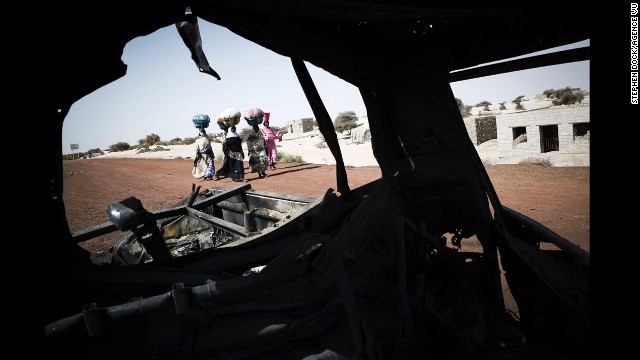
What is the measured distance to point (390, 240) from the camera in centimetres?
196

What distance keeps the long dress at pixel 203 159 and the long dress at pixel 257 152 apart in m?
1.85

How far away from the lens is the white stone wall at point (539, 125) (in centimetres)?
1022

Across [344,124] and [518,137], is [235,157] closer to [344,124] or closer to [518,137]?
[518,137]

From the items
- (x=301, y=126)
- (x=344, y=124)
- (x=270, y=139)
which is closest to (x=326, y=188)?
(x=270, y=139)

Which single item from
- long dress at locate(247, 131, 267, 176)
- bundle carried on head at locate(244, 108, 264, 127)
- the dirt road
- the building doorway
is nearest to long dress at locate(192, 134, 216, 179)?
the dirt road

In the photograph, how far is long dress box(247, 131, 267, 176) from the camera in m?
13.8

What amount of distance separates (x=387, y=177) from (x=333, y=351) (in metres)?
1.10

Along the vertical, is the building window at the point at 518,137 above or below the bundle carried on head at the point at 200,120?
below

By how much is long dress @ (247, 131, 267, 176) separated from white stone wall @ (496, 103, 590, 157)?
365 inches

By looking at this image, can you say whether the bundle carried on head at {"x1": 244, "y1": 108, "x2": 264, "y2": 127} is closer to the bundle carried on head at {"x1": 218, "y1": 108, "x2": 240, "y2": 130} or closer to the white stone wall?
the bundle carried on head at {"x1": 218, "y1": 108, "x2": 240, "y2": 130}

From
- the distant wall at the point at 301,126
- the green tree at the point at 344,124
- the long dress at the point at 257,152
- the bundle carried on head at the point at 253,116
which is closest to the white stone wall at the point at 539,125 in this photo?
the long dress at the point at 257,152

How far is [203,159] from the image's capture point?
14.8 metres

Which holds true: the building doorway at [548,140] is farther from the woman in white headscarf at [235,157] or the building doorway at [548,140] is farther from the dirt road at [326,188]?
the woman in white headscarf at [235,157]

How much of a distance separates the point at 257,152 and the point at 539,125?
10.5m
